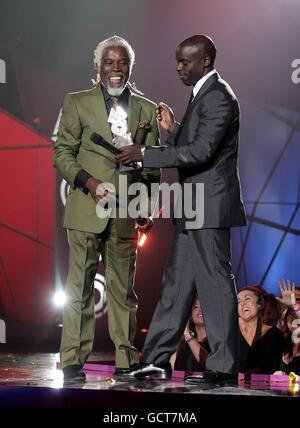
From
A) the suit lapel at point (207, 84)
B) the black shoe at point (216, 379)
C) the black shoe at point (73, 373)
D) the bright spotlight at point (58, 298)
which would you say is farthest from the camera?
the bright spotlight at point (58, 298)

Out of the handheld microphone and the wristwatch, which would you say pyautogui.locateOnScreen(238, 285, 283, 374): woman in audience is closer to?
the wristwatch

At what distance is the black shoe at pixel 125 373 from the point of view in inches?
143

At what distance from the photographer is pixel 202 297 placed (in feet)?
11.5

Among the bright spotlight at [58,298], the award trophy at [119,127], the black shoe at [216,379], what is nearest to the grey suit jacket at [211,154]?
the award trophy at [119,127]

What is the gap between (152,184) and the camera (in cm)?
392

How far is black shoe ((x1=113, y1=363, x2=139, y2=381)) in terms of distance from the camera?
363 centimetres

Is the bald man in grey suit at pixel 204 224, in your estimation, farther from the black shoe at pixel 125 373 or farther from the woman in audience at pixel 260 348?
the woman in audience at pixel 260 348

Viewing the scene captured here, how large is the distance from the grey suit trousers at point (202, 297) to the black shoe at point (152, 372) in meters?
0.02

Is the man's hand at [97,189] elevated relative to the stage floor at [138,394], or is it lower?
elevated

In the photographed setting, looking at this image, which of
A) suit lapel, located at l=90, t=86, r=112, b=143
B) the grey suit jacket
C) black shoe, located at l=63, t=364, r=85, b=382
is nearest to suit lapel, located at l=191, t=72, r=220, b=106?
the grey suit jacket

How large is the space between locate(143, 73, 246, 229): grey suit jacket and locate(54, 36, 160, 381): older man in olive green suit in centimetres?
30

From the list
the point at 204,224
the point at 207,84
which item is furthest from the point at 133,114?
the point at 204,224

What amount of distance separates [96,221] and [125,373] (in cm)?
69

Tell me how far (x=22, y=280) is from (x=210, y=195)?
2984 mm
